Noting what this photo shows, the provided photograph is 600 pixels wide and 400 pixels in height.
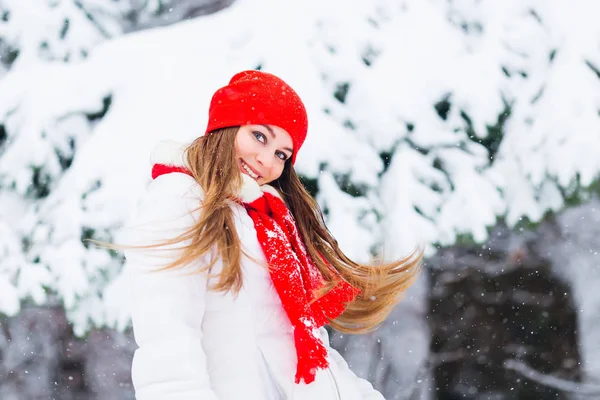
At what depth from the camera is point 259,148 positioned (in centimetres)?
206

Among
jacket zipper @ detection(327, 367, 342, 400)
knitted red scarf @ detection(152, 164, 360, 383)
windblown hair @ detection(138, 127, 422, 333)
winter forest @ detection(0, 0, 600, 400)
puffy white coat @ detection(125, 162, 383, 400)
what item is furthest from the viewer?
winter forest @ detection(0, 0, 600, 400)

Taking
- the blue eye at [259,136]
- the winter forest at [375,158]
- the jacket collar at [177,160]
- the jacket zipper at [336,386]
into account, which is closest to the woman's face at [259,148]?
the blue eye at [259,136]

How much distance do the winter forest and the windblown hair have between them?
118cm

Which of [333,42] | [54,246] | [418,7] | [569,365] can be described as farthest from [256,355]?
[569,365]

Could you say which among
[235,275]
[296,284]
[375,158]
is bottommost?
[375,158]

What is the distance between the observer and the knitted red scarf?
181cm

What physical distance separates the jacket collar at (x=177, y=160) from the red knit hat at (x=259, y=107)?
8.0 inches

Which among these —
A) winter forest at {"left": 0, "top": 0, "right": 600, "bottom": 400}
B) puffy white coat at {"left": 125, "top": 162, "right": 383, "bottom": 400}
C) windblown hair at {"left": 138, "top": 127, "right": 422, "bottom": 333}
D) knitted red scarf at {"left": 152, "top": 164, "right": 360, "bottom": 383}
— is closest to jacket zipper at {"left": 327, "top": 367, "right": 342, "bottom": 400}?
puffy white coat at {"left": 125, "top": 162, "right": 383, "bottom": 400}

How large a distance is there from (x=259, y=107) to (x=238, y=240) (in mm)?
500

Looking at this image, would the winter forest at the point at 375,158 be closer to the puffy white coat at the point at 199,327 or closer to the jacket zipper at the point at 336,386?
the jacket zipper at the point at 336,386

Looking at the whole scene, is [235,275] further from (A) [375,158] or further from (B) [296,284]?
(A) [375,158]

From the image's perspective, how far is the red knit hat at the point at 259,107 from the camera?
205 centimetres

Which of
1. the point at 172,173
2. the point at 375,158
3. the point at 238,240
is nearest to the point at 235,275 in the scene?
the point at 238,240

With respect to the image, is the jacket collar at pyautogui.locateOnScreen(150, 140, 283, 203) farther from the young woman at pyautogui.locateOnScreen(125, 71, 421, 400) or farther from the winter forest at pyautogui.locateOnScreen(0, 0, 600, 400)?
the winter forest at pyautogui.locateOnScreen(0, 0, 600, 400)
